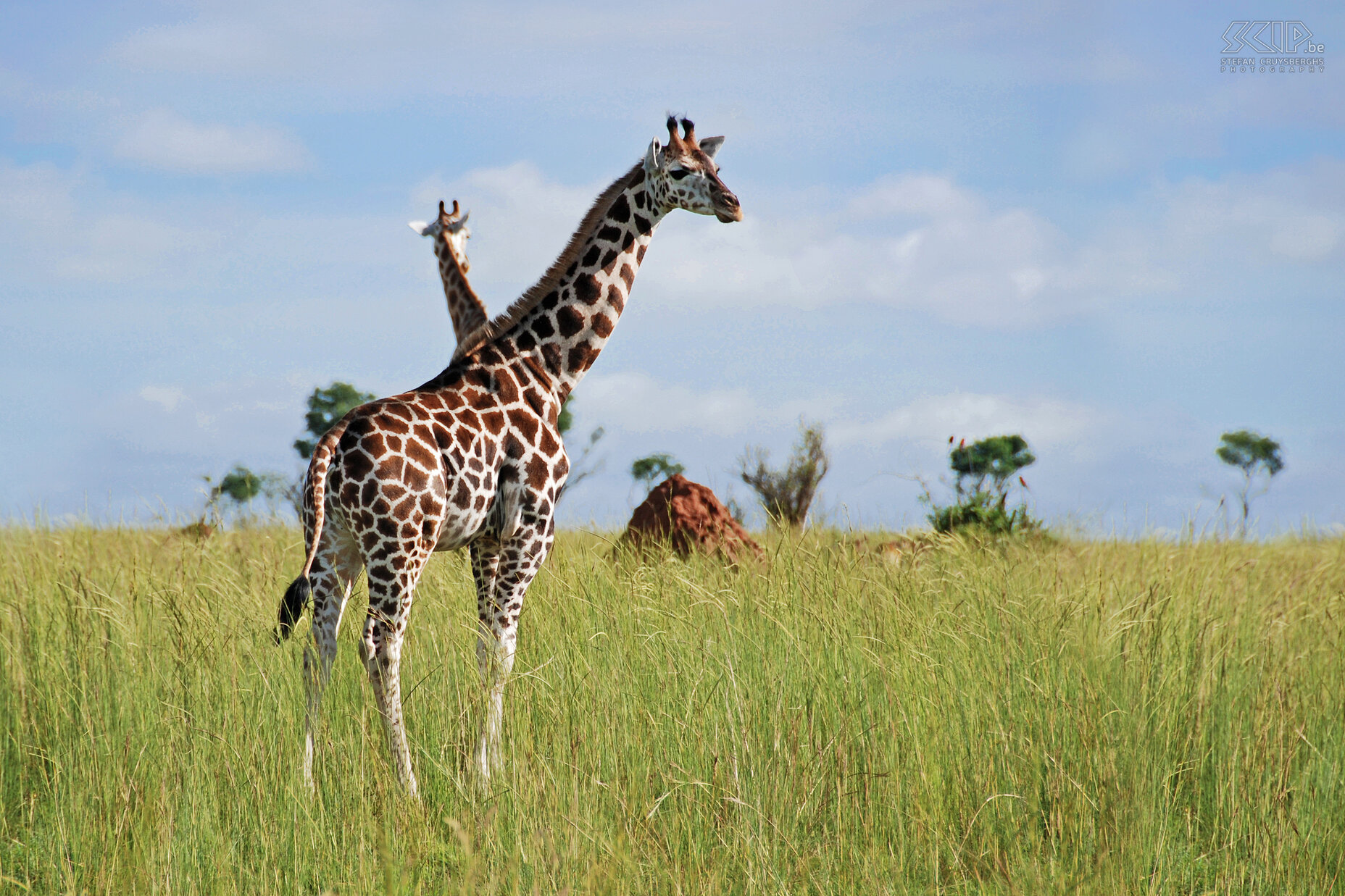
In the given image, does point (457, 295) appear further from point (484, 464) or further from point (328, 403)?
point (328, 403)

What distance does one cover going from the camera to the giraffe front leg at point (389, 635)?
4883 mm

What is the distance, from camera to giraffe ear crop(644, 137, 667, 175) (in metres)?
5.83

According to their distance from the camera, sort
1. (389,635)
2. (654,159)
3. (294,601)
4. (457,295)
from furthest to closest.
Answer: (457,295) → (654,159) → (389,635) → (294,601)

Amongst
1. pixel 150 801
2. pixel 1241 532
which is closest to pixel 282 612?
pixel 150 801

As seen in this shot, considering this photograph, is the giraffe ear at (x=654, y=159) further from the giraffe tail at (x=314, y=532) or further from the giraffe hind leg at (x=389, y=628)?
the giraffe hind leg at (x=389, y=628)

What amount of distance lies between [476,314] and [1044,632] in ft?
12.8

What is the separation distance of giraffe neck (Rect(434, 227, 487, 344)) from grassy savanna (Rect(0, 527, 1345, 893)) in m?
1.82

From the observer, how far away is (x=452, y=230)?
680 cm

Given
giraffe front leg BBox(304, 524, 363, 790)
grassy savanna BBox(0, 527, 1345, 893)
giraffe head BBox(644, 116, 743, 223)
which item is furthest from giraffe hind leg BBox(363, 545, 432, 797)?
giraffe head BBox(644, 116, 743, 223)

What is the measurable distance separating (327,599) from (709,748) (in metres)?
2.09

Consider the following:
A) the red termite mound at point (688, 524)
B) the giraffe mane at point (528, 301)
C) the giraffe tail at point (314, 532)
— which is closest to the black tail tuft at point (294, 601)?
the giraffe tail at point (314, 532)

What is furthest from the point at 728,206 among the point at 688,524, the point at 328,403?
the point at 328,403

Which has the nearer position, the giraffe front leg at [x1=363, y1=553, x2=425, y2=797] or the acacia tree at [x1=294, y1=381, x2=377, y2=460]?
the giraffe front leg at [x1=363, y1=553, x2=425, y2=797]

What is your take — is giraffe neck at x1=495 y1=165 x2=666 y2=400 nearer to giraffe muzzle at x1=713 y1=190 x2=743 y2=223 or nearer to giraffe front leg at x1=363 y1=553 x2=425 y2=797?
giraffe muzzle at x1=713 y1=190 x2=743 y2=223
